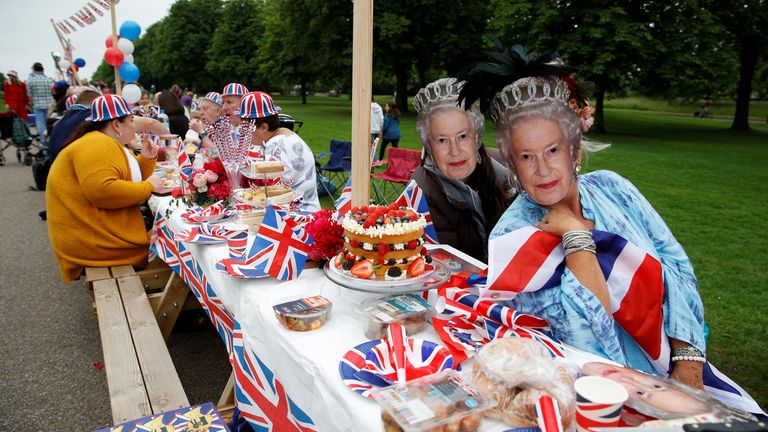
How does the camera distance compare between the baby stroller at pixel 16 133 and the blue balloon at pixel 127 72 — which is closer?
the blue balloon at pixel 127 72

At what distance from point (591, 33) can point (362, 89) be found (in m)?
21.6

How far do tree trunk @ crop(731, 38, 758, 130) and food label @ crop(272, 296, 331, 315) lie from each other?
30.9 meters

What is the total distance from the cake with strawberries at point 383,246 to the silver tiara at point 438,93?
742 mm

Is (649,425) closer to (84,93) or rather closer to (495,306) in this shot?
(495,306)

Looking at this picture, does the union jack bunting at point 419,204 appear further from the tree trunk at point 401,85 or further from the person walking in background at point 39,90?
the tree trunk at point 401,85

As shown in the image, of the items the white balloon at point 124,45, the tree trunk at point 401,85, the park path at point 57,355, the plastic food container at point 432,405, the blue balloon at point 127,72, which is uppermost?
the tree trunk at point 401,85

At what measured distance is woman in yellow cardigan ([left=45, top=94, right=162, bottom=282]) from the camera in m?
3.74

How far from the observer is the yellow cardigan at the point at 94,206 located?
3730 millimetres

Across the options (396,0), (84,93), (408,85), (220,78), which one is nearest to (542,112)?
(84,93)

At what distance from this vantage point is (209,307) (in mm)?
2830

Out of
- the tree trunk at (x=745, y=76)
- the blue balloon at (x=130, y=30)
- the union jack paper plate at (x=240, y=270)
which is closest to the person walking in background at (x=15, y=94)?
the blue balloon at (x=130, y=30)

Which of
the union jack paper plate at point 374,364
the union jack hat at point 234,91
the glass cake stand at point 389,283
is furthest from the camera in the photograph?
the union jack hat at point 234,91

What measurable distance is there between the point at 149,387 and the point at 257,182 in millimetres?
1624

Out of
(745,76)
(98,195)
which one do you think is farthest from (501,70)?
(745,76)
